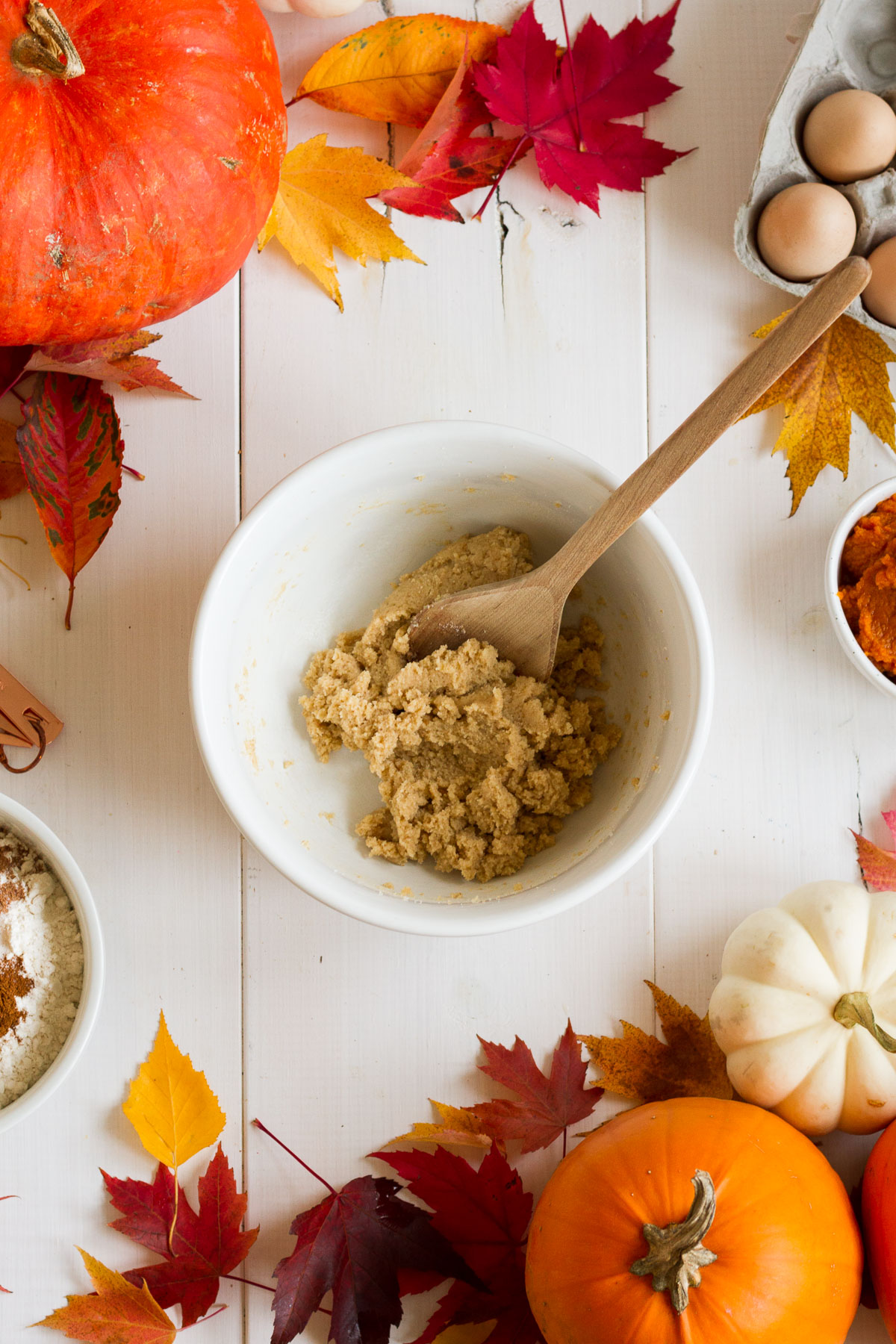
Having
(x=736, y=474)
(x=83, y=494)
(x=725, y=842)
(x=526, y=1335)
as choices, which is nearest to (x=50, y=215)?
(x=83, y=494)

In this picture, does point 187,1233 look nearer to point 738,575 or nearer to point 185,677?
point 185,677

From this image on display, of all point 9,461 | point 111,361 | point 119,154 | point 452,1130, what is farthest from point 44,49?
point 452,1130

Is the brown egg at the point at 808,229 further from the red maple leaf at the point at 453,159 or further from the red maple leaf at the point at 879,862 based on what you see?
the red maple leaf at the point at 879,862

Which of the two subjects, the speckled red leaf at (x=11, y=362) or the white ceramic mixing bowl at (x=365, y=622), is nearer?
the white ceramic mixing bowl at (x=365, y=622)

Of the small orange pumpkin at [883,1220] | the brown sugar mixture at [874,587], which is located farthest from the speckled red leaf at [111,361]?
the small orange pumpkin at [883,1220]

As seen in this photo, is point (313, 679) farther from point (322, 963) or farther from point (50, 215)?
point (50, 215)
